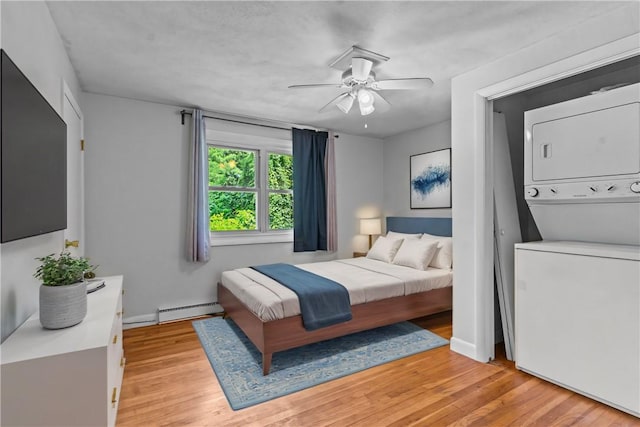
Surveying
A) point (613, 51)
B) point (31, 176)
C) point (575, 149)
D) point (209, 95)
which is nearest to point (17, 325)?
point (31, 176)

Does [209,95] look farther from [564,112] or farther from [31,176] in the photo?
[564,112]

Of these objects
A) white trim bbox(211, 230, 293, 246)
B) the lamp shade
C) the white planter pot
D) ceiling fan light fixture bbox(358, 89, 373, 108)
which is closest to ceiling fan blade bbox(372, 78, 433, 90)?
ceiling fan light fixture bbox(358, 89, 373, 108)

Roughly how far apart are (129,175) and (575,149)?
402 cm

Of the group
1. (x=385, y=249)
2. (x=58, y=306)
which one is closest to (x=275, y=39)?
(x=58, y=306)

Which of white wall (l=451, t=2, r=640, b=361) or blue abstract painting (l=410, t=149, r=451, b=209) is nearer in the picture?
white wall (l=451, t=2, r=640, b=361)

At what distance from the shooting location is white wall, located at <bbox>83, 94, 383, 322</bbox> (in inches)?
129

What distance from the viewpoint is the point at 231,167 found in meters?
4.14

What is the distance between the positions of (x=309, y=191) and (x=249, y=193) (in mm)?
823

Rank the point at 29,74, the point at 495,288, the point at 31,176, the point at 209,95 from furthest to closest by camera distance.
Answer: the point at 209,95, the point at 495,288, the point at 29,74, the point at 31,176

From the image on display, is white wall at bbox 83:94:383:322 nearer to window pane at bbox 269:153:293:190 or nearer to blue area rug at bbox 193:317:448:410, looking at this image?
blue area rug at bbox 193:317:448:410

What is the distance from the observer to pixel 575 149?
2.20 m

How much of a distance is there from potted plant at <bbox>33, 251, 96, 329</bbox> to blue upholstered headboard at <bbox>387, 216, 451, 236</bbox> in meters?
3.79

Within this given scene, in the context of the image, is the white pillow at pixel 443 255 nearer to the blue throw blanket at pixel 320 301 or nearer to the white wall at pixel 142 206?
the blue throw blanket at pixel 320 301

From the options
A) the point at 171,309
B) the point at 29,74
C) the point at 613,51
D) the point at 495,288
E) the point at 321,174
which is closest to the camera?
the point at 29,74
